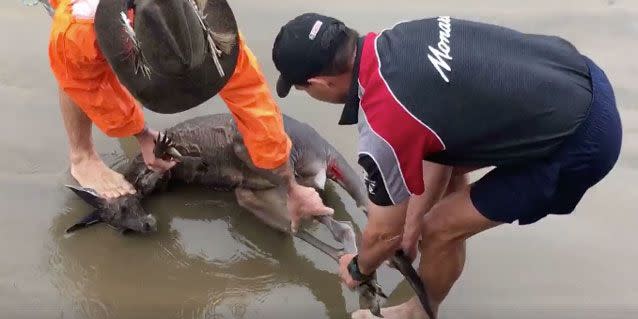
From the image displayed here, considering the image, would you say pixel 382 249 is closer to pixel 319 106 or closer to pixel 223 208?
pixel 223 208

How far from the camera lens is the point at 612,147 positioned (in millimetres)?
2557

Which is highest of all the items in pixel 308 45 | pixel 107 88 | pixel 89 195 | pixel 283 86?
pixel 308 45

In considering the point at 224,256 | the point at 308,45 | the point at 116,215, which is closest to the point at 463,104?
the point at 308,45

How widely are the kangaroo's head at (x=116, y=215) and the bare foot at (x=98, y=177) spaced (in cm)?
8

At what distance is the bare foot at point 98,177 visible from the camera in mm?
3725

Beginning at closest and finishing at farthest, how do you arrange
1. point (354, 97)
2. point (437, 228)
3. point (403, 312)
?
point (354, 97) < point (437, 228) < point (403, 312)

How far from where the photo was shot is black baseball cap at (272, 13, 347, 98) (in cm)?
246

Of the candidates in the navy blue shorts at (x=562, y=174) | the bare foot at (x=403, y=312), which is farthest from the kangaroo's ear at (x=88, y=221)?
the navy blue shorts at (x=562, y=174)

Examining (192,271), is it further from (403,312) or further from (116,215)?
(403,312)

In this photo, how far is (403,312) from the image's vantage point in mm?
3236

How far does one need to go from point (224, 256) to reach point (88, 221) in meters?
0.72

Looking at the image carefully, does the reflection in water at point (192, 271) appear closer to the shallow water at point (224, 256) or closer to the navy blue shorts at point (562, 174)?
the shallow water at point (224, 256)

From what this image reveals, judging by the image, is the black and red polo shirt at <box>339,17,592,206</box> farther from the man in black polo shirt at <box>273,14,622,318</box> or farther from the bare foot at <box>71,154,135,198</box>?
the bare foot at <box>71,154,135,198</box>

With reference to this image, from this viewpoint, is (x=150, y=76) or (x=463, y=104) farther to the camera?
(x=150, y=76)
